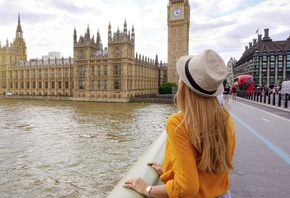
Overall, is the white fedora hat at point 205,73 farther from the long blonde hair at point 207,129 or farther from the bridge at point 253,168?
the bridge at point 253,168

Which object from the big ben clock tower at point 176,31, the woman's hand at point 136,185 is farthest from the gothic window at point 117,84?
the woman's hand at point 136,185

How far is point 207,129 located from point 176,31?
225ft

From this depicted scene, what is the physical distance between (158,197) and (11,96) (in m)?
76.7

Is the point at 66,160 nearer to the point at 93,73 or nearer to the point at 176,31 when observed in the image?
the point at 93,73

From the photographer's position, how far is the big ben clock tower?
65.8 meters

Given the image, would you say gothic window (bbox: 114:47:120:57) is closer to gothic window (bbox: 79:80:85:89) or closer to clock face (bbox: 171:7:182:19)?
gothic window (bbox: 79:80:85:89)

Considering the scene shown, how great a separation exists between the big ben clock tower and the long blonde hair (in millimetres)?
64468

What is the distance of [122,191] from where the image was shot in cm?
167

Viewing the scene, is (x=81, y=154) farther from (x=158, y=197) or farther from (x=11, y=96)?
(x=11, y=96)

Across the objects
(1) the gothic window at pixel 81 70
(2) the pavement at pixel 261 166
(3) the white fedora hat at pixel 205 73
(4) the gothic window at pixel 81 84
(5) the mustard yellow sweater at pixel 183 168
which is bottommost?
(2) the pavement at pixel 261 166

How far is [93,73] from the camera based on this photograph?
59031 millimetres

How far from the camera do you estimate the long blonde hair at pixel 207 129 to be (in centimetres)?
151

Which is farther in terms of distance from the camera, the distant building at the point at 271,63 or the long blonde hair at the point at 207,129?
the distant building at the point at 271,63

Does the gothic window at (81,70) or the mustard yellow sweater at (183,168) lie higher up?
the gothic window at (81,70)
